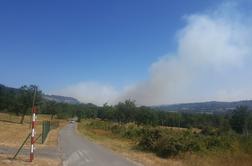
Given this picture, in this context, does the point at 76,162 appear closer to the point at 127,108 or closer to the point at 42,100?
the point at 42,100

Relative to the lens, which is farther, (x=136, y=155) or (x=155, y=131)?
(x=155, y=131)

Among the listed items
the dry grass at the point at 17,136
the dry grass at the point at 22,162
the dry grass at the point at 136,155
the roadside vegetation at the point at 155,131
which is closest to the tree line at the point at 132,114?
the roadside vegetation at the point at 155,131

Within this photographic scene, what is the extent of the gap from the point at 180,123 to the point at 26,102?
209 feet

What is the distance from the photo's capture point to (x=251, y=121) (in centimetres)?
11450

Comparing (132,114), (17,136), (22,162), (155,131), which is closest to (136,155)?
(155,131)

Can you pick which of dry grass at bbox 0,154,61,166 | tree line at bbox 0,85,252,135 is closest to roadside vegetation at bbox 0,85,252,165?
tree line at bbox 0,85,252,135

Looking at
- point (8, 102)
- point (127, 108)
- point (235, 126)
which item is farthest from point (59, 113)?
point (235, 126)

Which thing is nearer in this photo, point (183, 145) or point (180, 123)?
point (183, 145)

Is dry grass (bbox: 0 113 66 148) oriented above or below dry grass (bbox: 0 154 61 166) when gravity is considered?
above

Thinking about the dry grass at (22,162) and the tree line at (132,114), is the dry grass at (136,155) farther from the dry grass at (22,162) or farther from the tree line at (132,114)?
the tree line at (132,114)

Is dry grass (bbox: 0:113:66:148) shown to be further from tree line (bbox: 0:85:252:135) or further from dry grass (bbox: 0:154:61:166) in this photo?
tree line (bbox: 0:85:252:135)

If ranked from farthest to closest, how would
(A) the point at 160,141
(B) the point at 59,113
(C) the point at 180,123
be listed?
(B) the point at 59,113 < (C) the point at 180,123 < (A) the point at 160,141

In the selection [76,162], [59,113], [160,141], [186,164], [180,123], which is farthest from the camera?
[59,113]

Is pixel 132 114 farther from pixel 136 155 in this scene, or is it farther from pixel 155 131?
pixel 136 155
